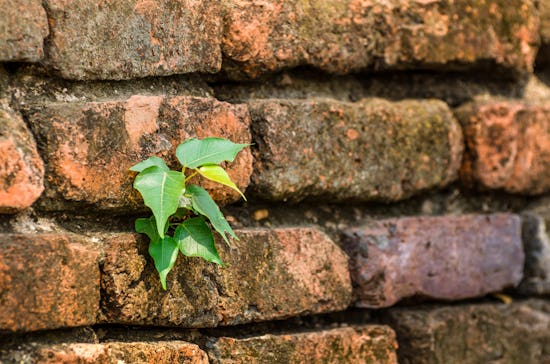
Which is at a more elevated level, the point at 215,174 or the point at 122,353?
the point at 215,174

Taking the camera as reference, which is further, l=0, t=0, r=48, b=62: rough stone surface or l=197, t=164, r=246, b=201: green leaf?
l=197, t=164, r=246, b=201: green leaf

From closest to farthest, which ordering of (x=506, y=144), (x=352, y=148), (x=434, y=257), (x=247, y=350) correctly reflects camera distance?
(x=247, y=350) < (x=352, y=148) < (x=434, y=257) < (x=506, y=144)

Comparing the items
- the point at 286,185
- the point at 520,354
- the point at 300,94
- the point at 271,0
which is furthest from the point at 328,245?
the point at 520,354

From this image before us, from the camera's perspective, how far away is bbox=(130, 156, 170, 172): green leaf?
1204mm

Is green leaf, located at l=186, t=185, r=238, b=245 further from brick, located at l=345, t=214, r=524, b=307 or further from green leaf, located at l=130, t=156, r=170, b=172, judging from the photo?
brick, located at l=345, t=214, r=524, b=307

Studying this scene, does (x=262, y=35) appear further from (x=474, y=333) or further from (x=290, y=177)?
(x=474, y=333)

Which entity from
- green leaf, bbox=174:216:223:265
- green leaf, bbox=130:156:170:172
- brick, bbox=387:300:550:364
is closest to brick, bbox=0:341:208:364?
green leaf, bbox=174:216:223:265

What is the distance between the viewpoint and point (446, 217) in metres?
1.65

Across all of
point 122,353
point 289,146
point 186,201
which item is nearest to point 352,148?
point 289,146

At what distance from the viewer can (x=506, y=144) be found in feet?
5.67

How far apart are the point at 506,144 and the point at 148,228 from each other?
2.54ft

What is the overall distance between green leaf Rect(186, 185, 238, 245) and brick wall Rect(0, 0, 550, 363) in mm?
73

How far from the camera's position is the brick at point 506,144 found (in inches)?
67.4

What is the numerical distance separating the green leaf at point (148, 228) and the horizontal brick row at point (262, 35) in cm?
20
